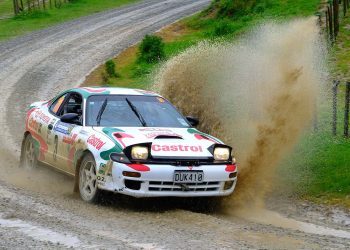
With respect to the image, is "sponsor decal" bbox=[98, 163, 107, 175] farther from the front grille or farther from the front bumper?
the front grille

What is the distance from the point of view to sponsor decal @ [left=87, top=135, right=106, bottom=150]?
9.81m

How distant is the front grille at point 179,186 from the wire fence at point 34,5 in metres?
35.5

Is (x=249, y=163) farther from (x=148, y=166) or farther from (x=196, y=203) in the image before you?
(x=148, y=166)

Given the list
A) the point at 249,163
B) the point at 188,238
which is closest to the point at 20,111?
the point at 249,163

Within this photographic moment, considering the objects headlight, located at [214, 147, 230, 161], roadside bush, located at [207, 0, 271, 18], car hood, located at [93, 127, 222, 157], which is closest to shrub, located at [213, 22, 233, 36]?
roadside bush, located at [207, 0, 271, 18]

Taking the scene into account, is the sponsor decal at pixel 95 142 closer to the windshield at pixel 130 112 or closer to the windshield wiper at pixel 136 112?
the windshield at pixel 130 112

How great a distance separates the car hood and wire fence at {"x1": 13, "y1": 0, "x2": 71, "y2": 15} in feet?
114

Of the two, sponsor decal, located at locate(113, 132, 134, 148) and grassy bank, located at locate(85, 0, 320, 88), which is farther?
grassy bank, located at locate(85, 0, 320, 88)

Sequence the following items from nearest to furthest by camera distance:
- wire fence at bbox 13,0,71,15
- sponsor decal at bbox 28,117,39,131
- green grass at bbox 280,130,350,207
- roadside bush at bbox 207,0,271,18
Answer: green grass at bbox 280,130,350,207, sponsor decal at bbox 28,117,39,131, roadside bush at bbox 207,0,271,18, wire fence at bbox 13,0,71,15

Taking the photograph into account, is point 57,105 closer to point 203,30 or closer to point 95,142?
point 95,142

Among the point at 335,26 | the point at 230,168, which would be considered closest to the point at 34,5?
the point at 335,26

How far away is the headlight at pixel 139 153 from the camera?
31.1 feet

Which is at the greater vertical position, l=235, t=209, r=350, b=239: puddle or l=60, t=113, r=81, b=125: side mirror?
l=60, t=113, r=81, b=125: side mirror

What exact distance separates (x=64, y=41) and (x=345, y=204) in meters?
25.4
